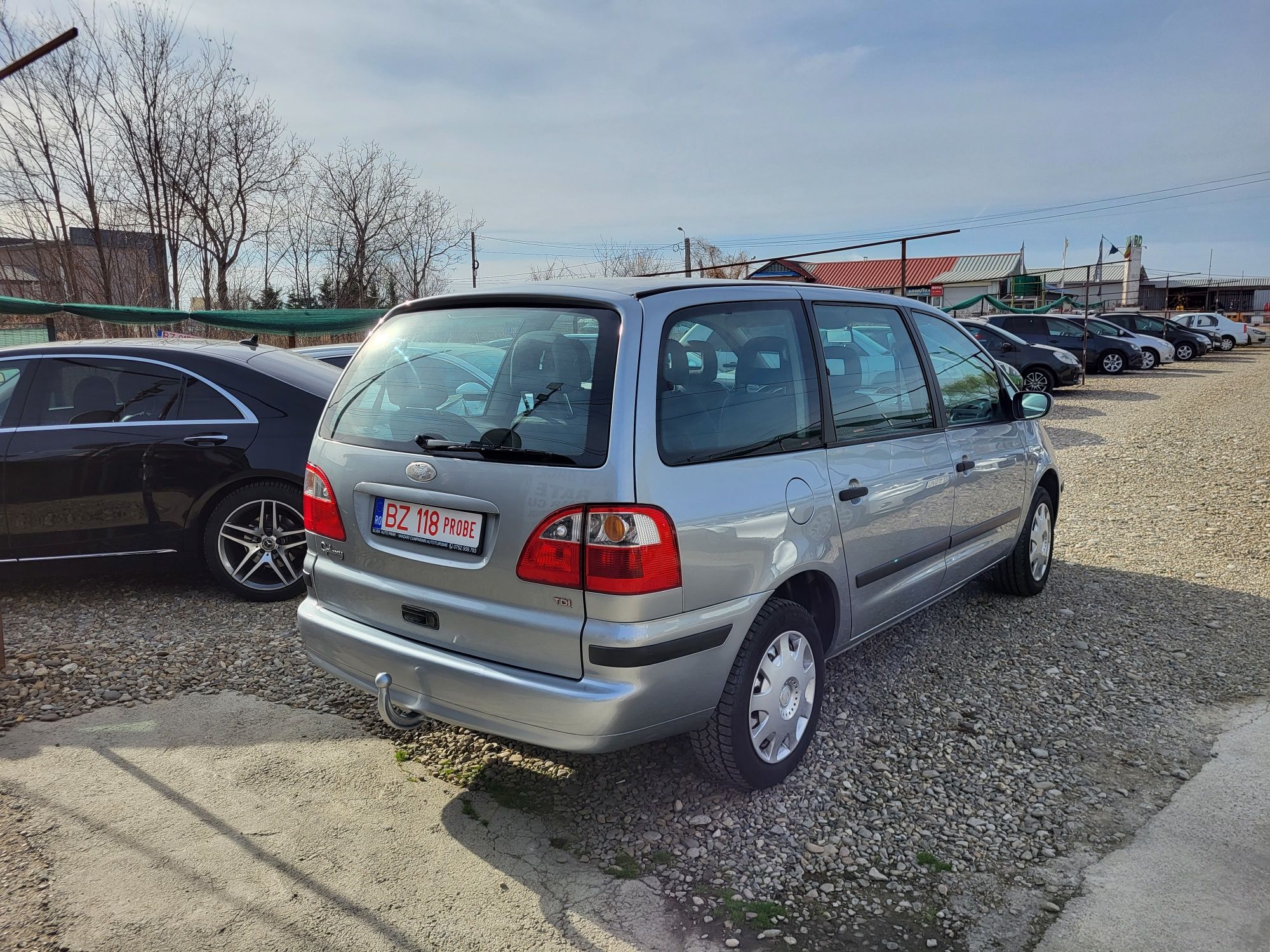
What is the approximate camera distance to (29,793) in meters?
3.20

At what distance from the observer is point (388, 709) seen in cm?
298

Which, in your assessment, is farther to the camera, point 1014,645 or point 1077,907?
point 1014,645

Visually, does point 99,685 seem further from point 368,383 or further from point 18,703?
point 368,383

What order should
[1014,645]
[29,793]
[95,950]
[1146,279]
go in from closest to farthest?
[95,950], [29,793], [1014,645], [1146,279]

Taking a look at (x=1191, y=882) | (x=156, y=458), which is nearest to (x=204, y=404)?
(x=156, y=458)

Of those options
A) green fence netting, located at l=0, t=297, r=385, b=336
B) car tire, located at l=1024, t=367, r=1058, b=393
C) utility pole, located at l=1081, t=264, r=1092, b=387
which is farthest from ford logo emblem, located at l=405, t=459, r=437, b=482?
utility pole, located at l=1081, t=264, r=1092, b=387

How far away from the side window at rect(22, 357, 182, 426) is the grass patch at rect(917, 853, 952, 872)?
4627 mm

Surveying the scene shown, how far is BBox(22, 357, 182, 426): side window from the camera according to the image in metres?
5.14

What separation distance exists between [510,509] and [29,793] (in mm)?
2180

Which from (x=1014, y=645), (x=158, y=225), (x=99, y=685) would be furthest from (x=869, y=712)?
(x=158, y=225)

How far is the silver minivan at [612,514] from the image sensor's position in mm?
2641

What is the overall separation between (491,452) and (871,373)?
184 cm

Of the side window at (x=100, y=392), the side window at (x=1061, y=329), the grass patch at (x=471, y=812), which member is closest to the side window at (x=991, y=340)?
the side window at (x=1061, y=329)

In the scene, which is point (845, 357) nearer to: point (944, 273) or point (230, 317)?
point (230, 317)
